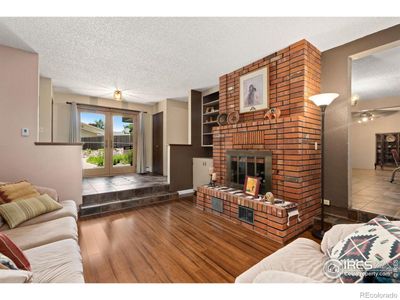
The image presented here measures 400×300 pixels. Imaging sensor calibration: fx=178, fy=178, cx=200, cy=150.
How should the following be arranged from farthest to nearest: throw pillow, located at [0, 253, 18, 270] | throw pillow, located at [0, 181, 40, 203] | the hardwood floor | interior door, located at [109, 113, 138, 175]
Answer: interior door, located at [109, 113, 138, 175] → throw pillow, located at [0, 181, 40, 203] → the hardwood floor → throw pillow, located at [0, 253, 18, 270]

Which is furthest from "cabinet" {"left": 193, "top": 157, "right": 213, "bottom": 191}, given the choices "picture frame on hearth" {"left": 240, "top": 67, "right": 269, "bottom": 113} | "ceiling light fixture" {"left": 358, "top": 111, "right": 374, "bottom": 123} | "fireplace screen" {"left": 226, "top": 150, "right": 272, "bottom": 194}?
"ceiling light fixture" {"left": 358, "top": 111, "right": 374, "bottom": 123}

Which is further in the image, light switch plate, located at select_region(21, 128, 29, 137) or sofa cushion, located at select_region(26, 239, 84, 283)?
light switch plate, located at select_region(21, 128, 29, 137)

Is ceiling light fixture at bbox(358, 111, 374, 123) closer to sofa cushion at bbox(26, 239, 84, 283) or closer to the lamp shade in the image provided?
the lamp shade

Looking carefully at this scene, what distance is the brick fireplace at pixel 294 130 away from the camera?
2.41 m

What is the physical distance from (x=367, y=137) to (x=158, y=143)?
834 cm

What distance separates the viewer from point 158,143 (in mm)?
5770

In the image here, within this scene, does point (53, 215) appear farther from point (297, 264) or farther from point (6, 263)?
point (297, 264)

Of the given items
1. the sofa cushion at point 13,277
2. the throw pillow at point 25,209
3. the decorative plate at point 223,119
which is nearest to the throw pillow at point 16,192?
the throw pillow at point 25,209

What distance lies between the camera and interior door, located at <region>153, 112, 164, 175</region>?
18.4 ft

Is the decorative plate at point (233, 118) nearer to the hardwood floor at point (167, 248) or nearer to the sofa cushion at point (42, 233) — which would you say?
the hardwood floor at point (167, 248)

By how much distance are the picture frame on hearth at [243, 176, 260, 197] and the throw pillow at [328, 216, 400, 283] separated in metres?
1.63

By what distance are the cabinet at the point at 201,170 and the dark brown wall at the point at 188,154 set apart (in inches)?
4.1
